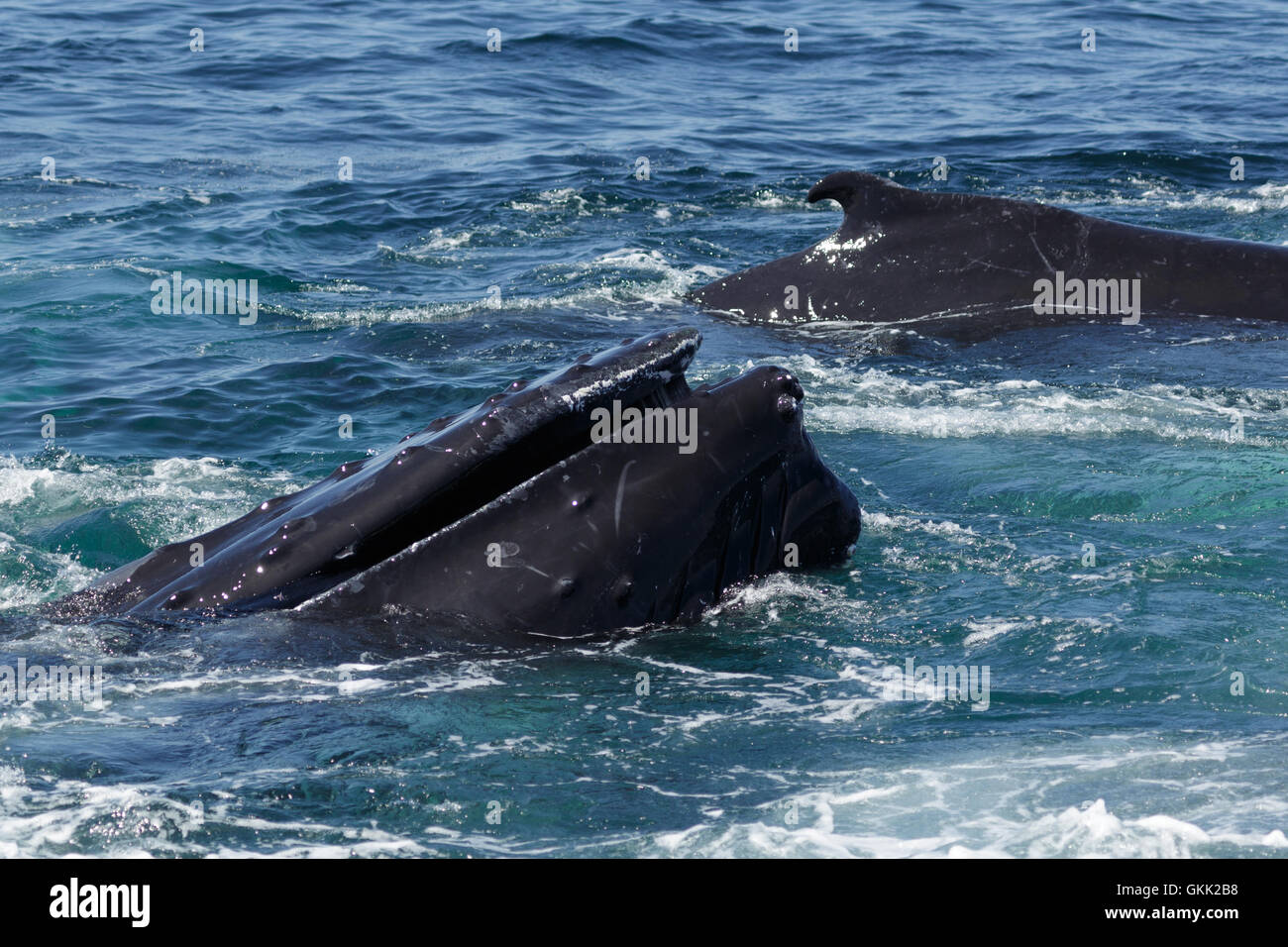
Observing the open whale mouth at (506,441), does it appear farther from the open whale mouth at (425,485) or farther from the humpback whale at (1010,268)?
the humpback whale at (1010,268)

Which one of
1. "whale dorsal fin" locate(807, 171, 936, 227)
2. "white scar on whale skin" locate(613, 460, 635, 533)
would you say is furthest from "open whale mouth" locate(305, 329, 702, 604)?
"whale dorsal fin" locate(807, 171, 936, 227)

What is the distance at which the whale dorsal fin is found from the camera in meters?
15.4

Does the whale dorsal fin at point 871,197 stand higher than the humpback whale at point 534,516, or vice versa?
the whale dorsal fin at point 871,197

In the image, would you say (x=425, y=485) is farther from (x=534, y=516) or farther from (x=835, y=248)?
(x=835, y=248)

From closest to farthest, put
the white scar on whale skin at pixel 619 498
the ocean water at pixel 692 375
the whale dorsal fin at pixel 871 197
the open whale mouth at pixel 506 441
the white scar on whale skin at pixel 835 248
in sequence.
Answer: the ocean water at pixel 692 375, the open whale mouth at pixel 506 441, the white scar on whale skin at pixel 619 498, the whale dorsal fin at pixel 871 197, the white scar on whale skin at pixel 835 248

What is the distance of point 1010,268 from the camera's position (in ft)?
50.6

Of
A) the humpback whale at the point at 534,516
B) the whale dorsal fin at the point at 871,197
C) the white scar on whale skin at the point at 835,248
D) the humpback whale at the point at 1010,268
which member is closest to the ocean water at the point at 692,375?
the humpback whale at the point at 534,516

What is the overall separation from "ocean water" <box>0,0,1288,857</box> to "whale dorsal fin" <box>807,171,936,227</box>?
4.46ft

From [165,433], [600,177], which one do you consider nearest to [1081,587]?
[165,433]

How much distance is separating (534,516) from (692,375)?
22.7ft

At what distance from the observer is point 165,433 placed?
13.9 meters

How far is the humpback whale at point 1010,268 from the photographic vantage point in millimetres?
15039

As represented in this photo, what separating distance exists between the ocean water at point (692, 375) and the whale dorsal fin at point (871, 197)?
1360 mm
